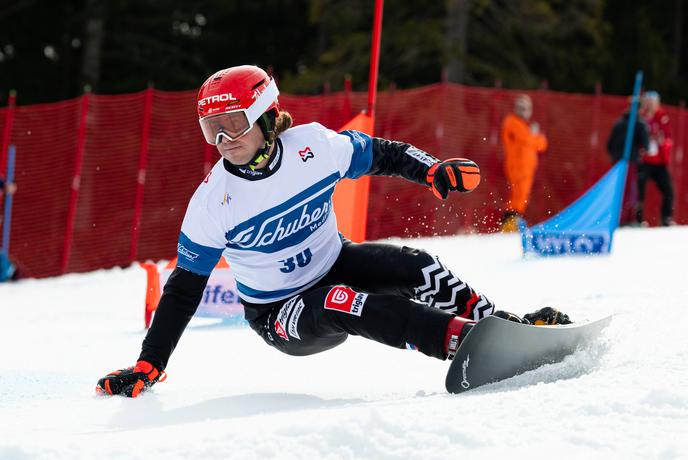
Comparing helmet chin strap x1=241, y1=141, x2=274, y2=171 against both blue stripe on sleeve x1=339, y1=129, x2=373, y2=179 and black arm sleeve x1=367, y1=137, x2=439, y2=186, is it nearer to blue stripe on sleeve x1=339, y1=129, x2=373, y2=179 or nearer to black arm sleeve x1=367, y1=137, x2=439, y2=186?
blue stripe on sleeve x1=339, y1=129, x2=373, y2=179

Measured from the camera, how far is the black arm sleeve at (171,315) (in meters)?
3.87

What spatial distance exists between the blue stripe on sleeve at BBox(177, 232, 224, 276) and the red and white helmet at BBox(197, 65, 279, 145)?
15.9 inches

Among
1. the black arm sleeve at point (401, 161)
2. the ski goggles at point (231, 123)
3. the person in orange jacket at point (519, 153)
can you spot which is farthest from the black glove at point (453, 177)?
the person in orange jacket at point (519, 153)

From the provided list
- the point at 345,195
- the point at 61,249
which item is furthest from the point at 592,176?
the point at 345,195

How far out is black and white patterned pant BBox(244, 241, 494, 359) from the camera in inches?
140

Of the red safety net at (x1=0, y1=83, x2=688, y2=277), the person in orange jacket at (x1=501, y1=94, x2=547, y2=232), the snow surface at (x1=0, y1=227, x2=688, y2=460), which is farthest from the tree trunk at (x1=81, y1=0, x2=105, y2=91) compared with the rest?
the snow surface at (x1=0, y1=227, x2=688, y2=460)

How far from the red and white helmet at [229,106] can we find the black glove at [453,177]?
73 cm

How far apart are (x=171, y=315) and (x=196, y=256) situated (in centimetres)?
25

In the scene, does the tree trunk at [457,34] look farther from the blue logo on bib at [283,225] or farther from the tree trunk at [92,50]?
the blue logo on bib at [283,225]

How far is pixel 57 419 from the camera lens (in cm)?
339

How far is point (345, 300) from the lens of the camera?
144 inches

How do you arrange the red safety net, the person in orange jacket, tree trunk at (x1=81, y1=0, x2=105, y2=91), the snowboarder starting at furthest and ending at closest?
1. tree trunk at (x1=81, y1=0, x2=105, y2=91)
2. the person in orange jacket
3. the red safety net
4. the snowboarder

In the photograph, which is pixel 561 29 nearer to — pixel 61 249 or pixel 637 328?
pixel 61 249

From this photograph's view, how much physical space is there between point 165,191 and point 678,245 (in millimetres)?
5615
